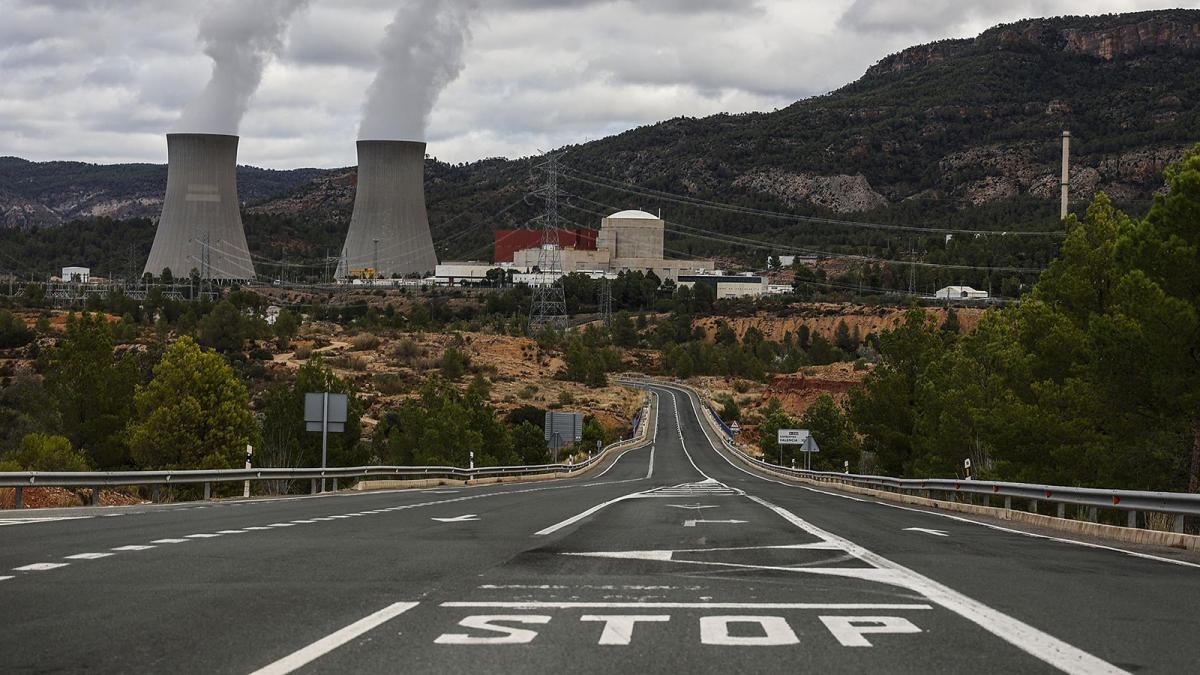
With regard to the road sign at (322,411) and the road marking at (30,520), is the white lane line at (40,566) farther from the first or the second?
the road sign at (322,411)

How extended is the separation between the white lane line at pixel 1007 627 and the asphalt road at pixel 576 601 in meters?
0.03

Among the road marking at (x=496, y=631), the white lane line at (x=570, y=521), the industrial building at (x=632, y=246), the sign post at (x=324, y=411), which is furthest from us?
the industrial building at (x=632, y=246)

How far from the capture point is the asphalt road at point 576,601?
247 inches

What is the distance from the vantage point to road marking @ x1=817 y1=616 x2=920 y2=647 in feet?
22.4

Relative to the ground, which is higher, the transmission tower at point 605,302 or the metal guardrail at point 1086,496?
the transmission tower at point 605,302

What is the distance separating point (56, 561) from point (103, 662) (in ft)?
16.3

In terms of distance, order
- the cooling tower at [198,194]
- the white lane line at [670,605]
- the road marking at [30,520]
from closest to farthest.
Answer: the white lane line at [670,605]
the road marking at [30,520]
the cooling tower at [198,194]

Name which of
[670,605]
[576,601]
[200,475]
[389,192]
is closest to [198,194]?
[389,192]

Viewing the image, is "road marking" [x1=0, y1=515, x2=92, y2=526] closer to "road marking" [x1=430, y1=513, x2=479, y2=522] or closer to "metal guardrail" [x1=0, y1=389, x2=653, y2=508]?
"metal guardrail" [x1=0, y1=389, x2=653, y2=508]

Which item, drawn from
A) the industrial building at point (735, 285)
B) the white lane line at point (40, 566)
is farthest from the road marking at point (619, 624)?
the industrial building at point (735, 285)

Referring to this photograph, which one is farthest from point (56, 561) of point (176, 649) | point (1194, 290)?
point (1194, 290)

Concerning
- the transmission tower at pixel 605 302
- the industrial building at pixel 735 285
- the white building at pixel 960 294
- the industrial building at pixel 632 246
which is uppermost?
the industrial building at pixel 632 246

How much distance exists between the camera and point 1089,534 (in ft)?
58.0

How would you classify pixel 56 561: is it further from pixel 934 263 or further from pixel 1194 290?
pixel 934 263
